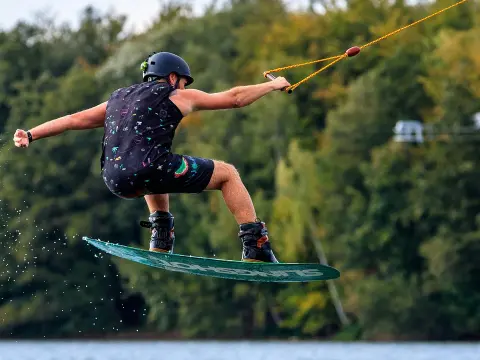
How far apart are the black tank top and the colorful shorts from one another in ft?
0.16

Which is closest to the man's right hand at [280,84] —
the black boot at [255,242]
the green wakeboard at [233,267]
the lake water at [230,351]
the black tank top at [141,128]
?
the black tank top at [141,128]

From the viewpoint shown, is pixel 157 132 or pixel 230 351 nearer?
pixel 157 132

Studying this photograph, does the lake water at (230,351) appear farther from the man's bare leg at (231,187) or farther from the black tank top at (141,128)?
the black tank top at (141,128)

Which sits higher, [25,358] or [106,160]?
[106,160]

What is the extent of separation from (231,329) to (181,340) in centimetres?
227

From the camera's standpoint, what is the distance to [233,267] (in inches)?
503

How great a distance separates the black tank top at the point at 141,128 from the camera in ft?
39.4

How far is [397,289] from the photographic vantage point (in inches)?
1891

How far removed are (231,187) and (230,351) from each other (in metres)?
33.7

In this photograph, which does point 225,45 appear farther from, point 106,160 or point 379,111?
point 106,160

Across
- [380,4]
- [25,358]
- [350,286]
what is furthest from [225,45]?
[25,358]

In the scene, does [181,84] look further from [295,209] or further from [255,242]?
[295,209]

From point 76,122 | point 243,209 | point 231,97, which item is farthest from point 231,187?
point 76,122

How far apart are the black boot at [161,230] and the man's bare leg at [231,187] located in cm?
83
